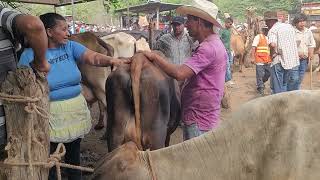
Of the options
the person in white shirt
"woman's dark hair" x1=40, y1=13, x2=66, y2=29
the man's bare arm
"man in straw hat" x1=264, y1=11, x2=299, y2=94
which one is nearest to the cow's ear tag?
the man's bare arm

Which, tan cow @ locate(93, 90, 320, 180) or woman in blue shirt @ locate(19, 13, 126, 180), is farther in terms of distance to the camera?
woman in blue shirt @ locate(19, 13, 126, 180)

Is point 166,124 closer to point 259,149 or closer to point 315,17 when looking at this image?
point 259,149

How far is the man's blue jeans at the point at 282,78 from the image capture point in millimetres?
8711

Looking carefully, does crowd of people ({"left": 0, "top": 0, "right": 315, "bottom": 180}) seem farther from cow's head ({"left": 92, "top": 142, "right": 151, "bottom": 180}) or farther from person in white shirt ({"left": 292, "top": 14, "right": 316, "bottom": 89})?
person in white shirt ({"left": 292, "top": 14, "right": 316, "bottom": 89})

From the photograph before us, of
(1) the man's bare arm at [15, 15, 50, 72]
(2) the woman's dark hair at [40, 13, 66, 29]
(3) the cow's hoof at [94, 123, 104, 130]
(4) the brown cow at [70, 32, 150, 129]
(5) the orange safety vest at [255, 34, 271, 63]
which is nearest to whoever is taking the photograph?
(1) the man's bare arm at [15, 15, 50, 72]

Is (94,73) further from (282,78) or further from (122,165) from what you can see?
Result: (122,165)

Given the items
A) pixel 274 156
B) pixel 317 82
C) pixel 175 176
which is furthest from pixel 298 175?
pixel 317 82

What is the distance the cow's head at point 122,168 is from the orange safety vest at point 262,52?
Result: 8.42m

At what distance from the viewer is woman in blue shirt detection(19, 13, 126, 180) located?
3.78 meters

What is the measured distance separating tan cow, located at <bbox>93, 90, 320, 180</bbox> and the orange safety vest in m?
8.24

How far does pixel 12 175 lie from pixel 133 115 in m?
1.78

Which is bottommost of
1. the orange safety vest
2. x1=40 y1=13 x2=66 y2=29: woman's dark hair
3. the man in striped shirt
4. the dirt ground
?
the dirt ground

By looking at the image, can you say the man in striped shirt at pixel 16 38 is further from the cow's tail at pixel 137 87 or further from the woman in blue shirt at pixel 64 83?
the cow's tail at pixel 137 87

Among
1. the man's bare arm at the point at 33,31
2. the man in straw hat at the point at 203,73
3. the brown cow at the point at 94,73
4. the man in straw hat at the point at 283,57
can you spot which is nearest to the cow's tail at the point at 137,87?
the man in straw hat at the point at 203,73
